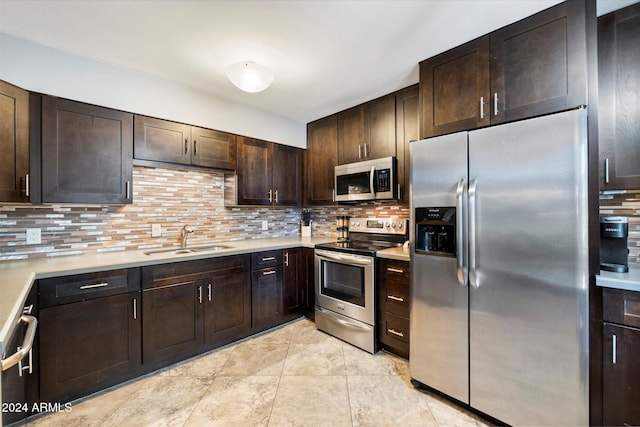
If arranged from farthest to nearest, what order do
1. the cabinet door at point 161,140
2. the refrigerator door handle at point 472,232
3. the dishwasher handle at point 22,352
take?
the cabinet door at point 161,140 → the refrigerator door handle at point 472,232 → the dishwasher handle at point 22,352

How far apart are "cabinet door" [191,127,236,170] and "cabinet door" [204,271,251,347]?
3.70ft

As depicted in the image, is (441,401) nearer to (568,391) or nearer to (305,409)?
(568,391)

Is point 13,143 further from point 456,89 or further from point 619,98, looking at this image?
point 619,98

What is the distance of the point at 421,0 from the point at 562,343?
1.98 metres

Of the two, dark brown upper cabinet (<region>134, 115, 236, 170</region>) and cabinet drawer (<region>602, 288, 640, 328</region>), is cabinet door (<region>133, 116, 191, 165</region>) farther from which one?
cabinet drawer (<region>602, 288, 640, 328</region>)

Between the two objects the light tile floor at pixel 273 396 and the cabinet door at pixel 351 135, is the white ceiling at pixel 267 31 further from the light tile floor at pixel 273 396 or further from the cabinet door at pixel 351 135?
the light tile floor at pixel 273 396

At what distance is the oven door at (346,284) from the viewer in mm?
2467

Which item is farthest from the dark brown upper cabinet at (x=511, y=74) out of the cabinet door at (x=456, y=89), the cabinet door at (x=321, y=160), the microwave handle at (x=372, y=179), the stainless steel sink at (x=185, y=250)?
the stainless steel sink at (x=185, y=250)

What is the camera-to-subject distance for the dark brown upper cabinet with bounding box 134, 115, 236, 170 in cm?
237

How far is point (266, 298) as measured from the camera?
2854 millimetres

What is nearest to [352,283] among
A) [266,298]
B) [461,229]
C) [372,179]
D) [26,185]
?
[266,298]

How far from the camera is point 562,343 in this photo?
1.42 metres

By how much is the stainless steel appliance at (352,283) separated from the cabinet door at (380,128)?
0.76 metres

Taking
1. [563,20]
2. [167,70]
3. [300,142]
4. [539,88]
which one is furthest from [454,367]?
[167,70]
